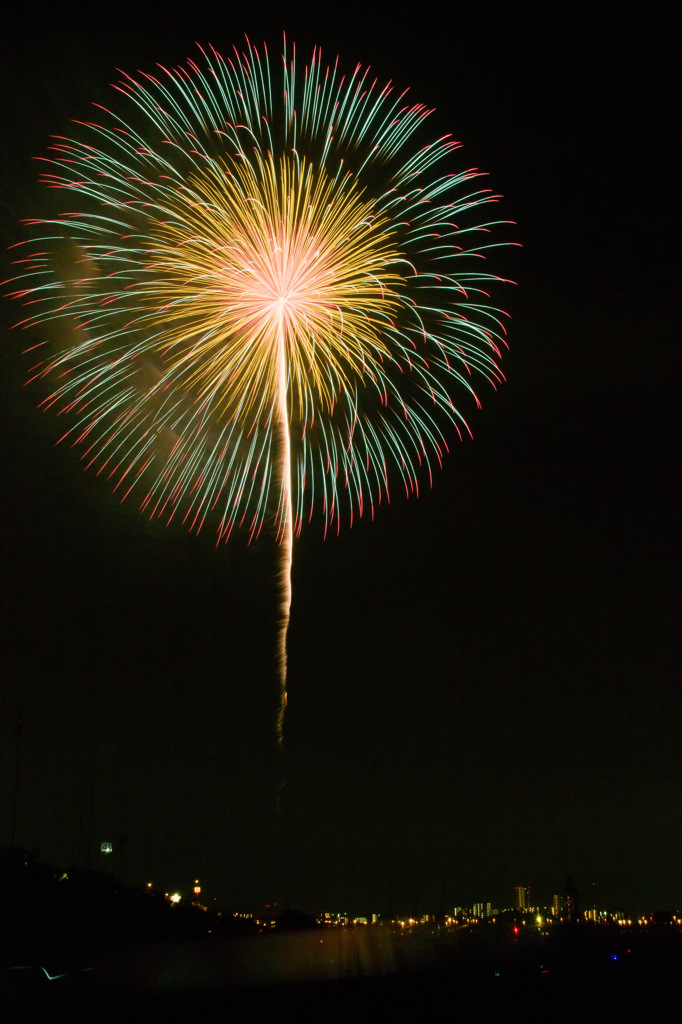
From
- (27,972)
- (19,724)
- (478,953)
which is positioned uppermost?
(19,724)

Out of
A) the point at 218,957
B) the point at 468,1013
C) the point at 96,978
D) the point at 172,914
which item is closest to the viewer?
the point at 468,1013

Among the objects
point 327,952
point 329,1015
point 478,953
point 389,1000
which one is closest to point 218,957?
point 327,952

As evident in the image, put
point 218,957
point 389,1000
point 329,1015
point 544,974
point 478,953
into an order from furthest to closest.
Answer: point 478,953 → point 218,957 → point 544,974 → point 389,1000 → point 329,1015

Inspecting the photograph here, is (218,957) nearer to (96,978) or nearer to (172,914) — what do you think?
(96,978)

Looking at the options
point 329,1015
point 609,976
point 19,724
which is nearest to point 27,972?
point 329,1015

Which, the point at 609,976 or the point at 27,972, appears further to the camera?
the point at 609,976

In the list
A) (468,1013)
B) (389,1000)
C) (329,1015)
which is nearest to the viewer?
(329,1015)

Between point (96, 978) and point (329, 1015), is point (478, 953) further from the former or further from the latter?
point (329, 1015)

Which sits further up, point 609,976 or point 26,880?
point 26,880

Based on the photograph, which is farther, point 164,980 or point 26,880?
point 26,880
